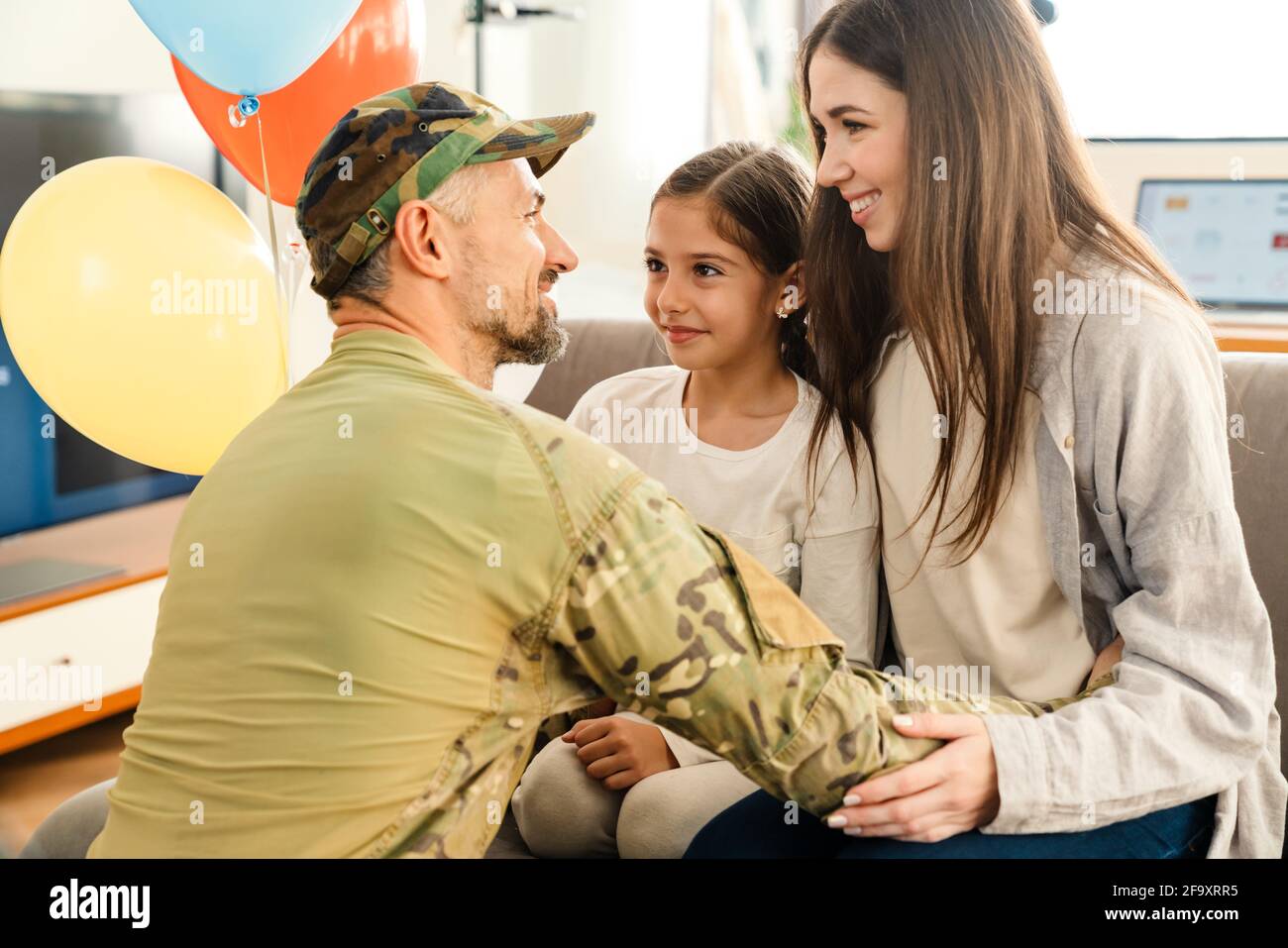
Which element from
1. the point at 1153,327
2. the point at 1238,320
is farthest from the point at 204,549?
the point at 1238,320

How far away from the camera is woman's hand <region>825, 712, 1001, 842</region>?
A: 3.42 ft

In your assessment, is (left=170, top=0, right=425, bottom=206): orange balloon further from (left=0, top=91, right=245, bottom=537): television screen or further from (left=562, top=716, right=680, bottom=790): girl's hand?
(left=562, top=716, right=680, bottom=790): girl's hand

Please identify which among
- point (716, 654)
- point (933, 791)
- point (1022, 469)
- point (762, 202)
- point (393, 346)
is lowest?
point (933, 791)

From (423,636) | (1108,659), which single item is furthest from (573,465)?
(1108,659)

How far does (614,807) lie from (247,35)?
1.12 meters

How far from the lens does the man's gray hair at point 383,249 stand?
3.66 ft

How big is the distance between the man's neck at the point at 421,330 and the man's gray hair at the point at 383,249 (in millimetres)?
10

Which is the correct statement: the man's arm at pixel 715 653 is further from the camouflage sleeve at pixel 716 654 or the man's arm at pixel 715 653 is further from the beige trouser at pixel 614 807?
the beige trouser at pixel 614 807

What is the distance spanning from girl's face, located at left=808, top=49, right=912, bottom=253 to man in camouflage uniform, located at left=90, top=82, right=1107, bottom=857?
0.56m

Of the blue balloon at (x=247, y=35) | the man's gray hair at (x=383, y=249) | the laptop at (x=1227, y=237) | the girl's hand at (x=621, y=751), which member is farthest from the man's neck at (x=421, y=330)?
the laptop at (x=1227, y=237)

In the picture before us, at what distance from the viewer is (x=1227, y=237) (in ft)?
10.8

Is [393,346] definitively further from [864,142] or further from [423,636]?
[864,142]

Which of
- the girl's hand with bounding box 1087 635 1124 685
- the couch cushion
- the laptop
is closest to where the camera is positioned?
the girl's hand with bounding box 1087 635 1124 685

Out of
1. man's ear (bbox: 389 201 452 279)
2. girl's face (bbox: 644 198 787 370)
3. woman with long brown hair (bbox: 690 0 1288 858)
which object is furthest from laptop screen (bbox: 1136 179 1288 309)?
man's ear (bbox: 389 201 452 279)
